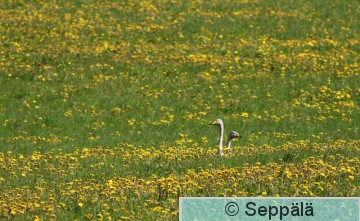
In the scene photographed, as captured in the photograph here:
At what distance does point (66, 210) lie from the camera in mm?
13164

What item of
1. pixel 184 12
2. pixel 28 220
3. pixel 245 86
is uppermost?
pixel 184 12

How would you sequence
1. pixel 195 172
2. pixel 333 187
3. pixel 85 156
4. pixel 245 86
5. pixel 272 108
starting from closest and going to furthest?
pixel 333 187, pixel 195 172, pixel 85 156, pixel 272 108, pixel 245 86

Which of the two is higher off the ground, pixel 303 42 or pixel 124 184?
pixel 303 42

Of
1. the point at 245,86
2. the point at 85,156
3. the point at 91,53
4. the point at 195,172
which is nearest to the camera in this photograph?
the point at 195,172

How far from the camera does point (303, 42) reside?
104ft

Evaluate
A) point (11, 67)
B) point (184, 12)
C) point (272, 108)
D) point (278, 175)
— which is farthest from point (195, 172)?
point (184, 12)

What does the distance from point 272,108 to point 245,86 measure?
7.29ft

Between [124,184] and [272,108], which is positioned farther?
[272,108]

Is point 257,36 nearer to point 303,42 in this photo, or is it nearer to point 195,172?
point 303,42

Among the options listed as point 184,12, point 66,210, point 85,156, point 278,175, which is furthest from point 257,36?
point 66,210

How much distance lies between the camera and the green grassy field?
14109 millimetres

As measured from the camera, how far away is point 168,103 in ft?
81.6

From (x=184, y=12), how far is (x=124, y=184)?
70.4ft

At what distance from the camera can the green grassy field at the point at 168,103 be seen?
14109 mm
